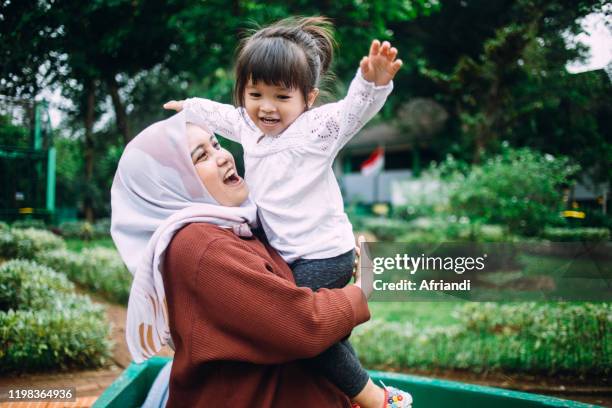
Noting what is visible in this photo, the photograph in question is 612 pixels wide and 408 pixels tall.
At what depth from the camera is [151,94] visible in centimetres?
396

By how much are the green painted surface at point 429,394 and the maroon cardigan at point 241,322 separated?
0.49m

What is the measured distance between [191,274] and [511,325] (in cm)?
335

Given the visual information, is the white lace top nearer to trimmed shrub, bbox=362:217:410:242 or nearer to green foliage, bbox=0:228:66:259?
green foliage, bbox=0:228:66:259

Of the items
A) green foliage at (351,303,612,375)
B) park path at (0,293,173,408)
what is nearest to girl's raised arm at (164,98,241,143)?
park path at (0,293,173,408)

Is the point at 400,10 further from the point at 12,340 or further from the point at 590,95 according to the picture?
the point at 12,340

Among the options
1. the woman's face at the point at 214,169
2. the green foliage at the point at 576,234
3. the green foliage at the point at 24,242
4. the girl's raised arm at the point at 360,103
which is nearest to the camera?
the girl's raised arm at the point at 360,103

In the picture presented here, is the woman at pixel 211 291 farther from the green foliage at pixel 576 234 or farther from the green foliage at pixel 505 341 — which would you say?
the green foliage at pixel 505 341

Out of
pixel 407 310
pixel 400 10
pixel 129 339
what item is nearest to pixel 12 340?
pixel 129 339

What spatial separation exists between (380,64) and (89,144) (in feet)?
9.16

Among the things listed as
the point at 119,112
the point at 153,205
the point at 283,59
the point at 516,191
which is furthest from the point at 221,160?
the point at 516,191

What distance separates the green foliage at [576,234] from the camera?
2.90m

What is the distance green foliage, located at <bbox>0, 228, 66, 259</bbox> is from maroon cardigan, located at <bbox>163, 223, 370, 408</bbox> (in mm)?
1807

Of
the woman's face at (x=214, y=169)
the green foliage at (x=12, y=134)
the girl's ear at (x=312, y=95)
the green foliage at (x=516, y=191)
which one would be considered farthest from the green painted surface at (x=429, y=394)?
the green foliage at (x=516, y=191)

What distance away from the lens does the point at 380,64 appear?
1.43 metres
